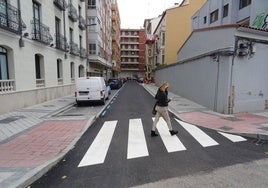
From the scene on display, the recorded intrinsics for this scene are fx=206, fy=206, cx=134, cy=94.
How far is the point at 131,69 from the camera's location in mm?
95438

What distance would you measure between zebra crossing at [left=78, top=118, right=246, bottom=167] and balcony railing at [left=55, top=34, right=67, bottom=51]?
39.7ft

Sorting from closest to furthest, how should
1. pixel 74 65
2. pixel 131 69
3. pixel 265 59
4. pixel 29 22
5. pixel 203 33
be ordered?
pixel 265 59 → pixel 29 22 → pixel 203 33 → pixel 74 65 → pixel 131 69

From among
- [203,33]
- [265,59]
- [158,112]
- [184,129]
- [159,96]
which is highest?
[203,33]

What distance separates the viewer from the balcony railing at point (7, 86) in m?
10.4

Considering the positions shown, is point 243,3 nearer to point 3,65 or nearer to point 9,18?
point 9,18

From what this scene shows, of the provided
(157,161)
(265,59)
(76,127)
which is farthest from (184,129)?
(265,59)

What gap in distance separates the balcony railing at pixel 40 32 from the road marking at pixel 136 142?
9730 mm

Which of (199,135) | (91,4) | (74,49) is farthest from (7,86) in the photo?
(91,4)

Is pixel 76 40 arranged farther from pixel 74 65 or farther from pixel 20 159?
pixel 20 159

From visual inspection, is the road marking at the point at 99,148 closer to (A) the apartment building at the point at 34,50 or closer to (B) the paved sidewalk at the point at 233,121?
(B) the paved sidewalk at the point at 233,121

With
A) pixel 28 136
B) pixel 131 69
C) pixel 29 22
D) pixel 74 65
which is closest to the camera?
pixel 28 136

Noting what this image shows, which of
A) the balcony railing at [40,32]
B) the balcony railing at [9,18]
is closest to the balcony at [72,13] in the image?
the balcony railing at [40,32]

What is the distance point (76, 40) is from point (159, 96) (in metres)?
19.7

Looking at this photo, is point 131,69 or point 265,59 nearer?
point 265,59
